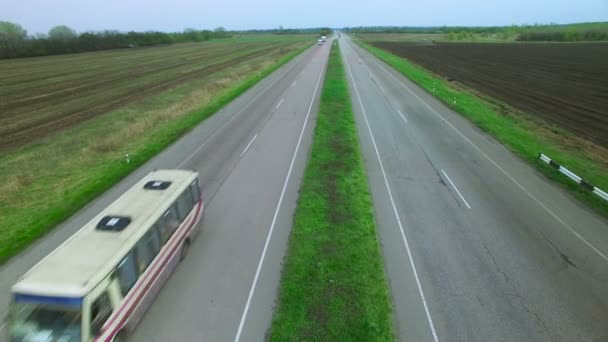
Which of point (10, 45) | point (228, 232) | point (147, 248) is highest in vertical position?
point (10, 45)

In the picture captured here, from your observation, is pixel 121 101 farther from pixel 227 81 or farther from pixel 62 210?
pixel 62 210

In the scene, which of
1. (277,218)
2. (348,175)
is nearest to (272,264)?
(277,218)

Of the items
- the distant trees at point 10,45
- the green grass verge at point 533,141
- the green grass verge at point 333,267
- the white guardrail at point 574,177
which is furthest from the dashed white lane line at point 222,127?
the distant trees at point 10,45

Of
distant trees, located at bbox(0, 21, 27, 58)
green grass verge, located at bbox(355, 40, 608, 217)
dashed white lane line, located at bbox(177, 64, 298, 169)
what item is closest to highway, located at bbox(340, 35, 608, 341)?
green grass verge, located at bbox(355, 40, 608, 217)

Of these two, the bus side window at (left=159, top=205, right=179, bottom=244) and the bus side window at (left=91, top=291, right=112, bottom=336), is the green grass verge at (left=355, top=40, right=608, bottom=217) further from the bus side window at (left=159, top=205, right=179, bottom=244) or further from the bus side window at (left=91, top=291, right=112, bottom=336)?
the bus side window at (left=91, top=291, right=112, bottom=336)

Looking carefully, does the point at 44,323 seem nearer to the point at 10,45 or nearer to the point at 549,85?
the point at 549,85

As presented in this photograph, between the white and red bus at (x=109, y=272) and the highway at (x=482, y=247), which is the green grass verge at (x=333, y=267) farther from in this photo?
the white and red bus at (x=109, y=272)

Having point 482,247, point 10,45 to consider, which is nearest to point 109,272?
point 482,247
